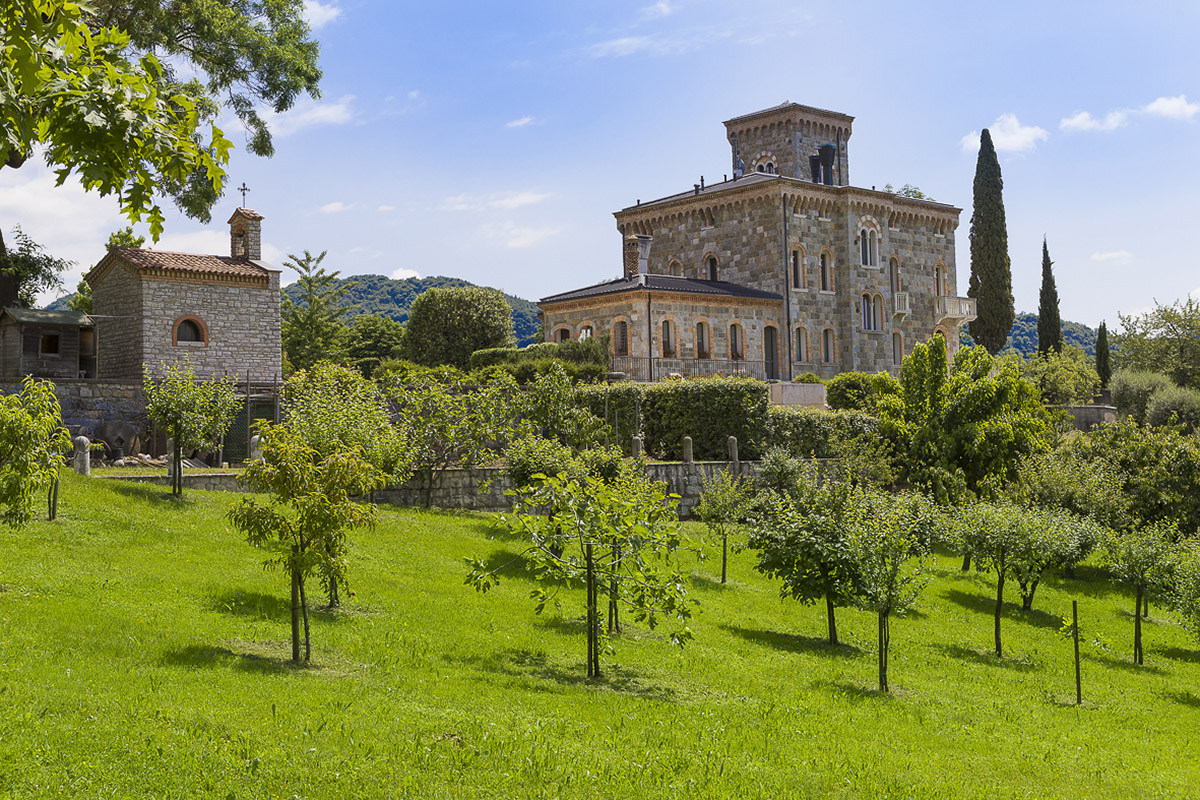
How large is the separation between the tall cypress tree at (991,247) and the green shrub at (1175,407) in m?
10.6

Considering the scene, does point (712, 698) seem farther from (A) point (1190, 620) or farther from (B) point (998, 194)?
(B) point (998, 194)

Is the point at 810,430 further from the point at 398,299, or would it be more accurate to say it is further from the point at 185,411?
the point at 398,299

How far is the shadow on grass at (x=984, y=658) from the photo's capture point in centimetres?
1883

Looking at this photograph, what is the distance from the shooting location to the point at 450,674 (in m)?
12.4

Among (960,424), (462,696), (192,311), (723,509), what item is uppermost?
(192,311)

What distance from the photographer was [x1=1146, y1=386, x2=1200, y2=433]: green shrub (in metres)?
51.7

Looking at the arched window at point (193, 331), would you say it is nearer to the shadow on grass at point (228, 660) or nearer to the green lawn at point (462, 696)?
the green lawn at point (462, 696)

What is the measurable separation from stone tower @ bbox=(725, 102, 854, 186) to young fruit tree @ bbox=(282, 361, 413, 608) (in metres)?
39.6

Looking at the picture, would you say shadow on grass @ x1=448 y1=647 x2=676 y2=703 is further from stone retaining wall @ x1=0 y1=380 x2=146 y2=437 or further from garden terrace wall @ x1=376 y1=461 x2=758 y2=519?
stone retaining wall @ x1=0 y1=380 x2=146 y2=437

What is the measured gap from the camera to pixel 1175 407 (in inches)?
2099

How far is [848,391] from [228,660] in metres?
32.2

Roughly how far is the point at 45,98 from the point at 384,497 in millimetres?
22430

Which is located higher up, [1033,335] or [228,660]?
[1033,335]

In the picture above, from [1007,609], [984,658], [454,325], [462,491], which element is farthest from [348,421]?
[454,325]
